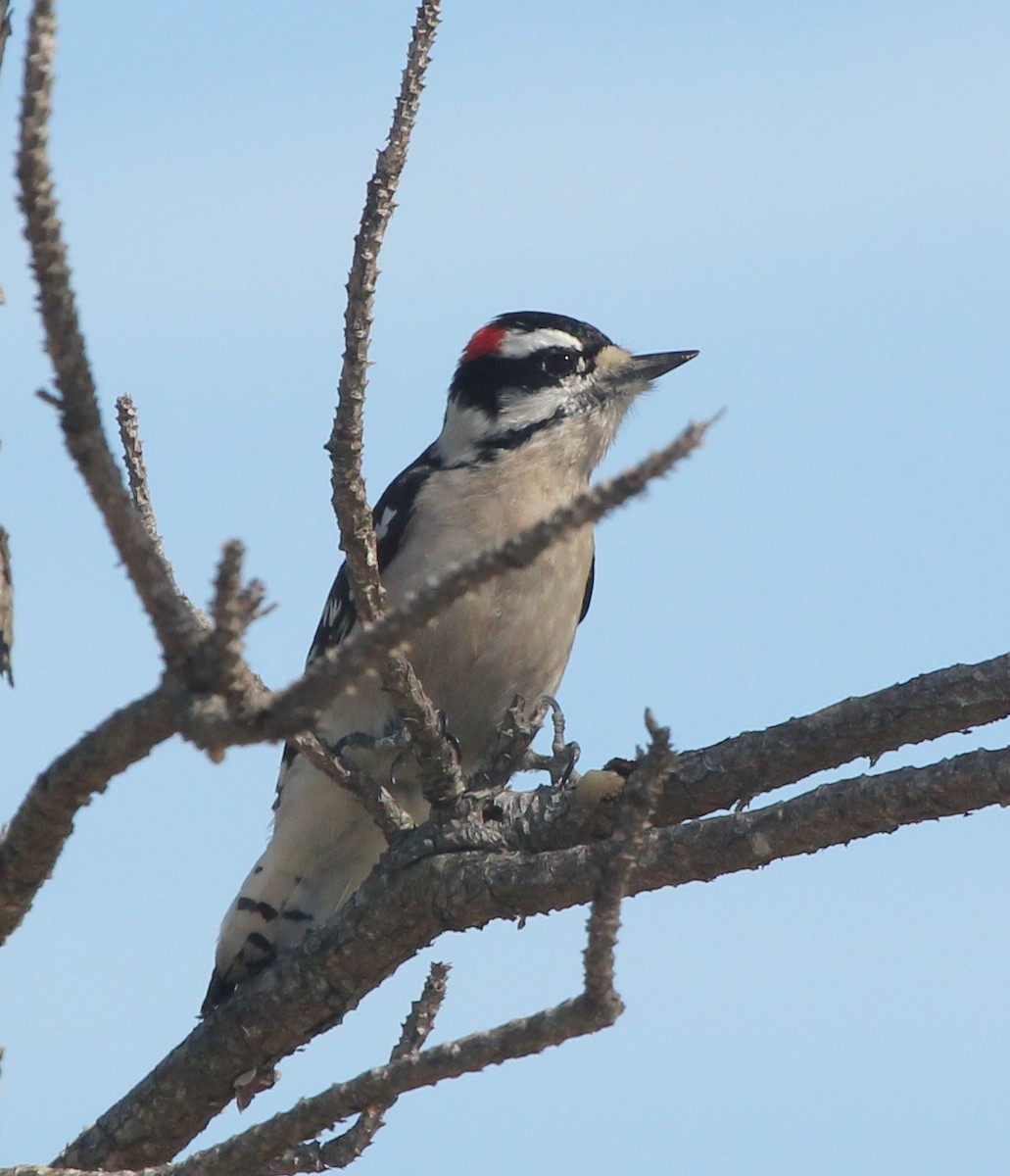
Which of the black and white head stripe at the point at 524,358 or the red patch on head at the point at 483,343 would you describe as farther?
the red patch on head at the point at 483,343

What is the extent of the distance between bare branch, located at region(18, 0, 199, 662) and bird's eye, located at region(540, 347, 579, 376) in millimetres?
5023

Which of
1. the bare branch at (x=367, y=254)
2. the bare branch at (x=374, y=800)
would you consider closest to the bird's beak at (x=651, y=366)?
the bare branch at (x=374, y=800)

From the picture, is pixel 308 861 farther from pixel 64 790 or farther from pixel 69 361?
pixel 69 361

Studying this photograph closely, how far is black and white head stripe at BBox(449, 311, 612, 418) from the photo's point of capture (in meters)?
7.12

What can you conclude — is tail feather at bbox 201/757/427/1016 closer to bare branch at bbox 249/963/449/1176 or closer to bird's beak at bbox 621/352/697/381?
bare branch at bbox 249/963/449/1176

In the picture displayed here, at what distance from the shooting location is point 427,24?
3809 mm

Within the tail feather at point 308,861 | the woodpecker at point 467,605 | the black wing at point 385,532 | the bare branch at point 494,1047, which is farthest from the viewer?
the black wing at point 385,532

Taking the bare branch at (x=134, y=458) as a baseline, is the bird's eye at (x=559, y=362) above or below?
above

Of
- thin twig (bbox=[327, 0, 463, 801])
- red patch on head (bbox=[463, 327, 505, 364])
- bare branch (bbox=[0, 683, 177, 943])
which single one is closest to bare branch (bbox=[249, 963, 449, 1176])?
thin twig (bbox=[327, 0, 463, 801])

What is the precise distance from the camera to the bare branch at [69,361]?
203 centimetres

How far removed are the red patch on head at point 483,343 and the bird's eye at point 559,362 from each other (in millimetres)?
287

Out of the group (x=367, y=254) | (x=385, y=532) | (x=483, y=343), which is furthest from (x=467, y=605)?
(x=367, y=254)

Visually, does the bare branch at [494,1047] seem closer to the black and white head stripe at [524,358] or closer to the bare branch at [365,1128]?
the bare branch at [365,1128]

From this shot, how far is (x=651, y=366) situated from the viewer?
23.3ft
